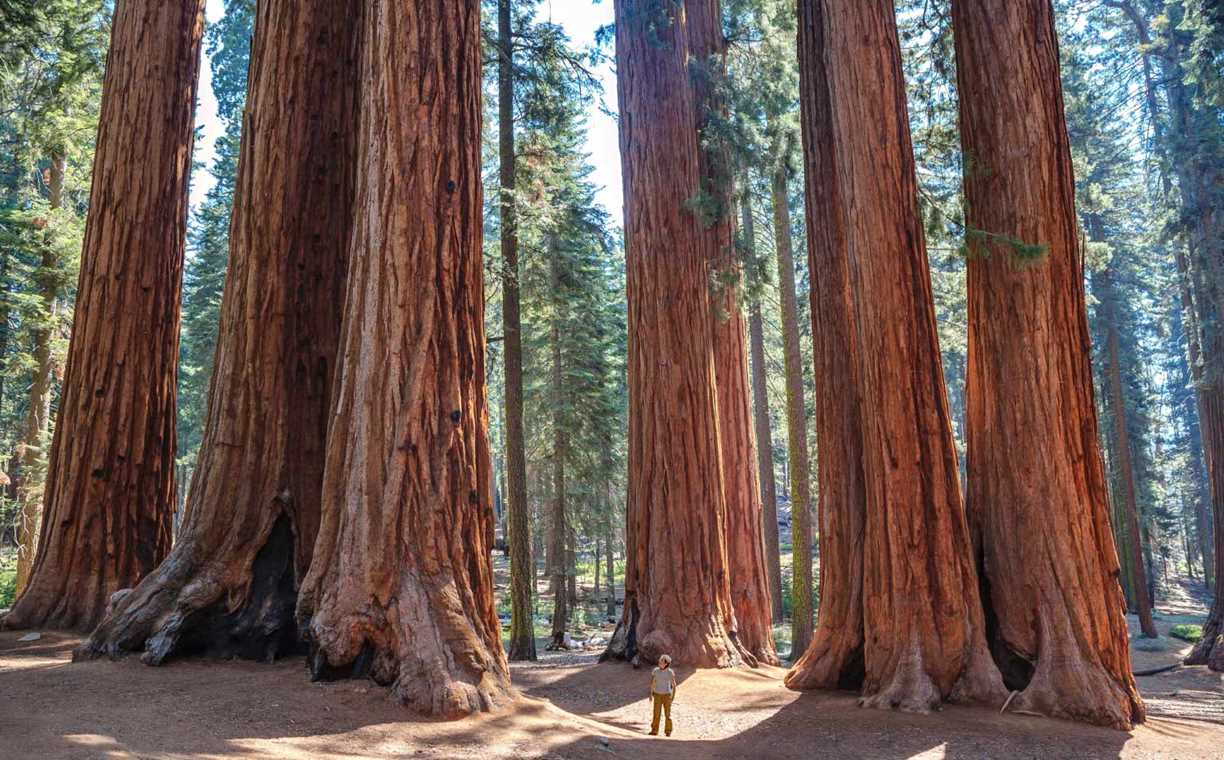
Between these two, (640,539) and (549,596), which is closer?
(640,539)

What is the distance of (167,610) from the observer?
5.95 m

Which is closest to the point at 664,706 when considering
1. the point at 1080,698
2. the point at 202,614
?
the point at 1080,698

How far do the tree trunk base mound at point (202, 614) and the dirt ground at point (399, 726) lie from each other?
0.18 meters

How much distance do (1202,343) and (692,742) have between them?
14.9 m

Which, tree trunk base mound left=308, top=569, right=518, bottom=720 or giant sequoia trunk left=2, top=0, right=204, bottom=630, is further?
giant sequoia trunk left=2, top=0, right=204, bottom=630

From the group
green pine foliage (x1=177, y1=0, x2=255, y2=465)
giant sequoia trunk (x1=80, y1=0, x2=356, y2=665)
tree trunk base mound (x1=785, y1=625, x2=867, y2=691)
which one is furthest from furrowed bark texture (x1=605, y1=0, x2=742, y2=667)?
green pine foliage (x1=177, y1=0, x2=255, y2=465)

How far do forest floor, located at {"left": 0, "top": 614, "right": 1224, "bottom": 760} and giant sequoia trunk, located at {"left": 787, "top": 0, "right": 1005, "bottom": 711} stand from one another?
451 mm

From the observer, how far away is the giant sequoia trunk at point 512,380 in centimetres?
1245

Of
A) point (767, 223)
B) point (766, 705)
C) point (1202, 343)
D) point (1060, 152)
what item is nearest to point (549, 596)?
point (767, 223)

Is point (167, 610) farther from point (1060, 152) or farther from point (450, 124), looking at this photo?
point (1060, 152)

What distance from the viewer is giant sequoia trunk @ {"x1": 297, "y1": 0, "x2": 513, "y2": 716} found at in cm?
524

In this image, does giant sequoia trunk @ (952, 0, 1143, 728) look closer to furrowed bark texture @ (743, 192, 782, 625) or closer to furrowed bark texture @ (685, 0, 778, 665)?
furrowed bark texture @ (685, 0, 778, 665)

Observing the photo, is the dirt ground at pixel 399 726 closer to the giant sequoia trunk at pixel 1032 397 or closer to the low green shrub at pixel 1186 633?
the giant sequoia trunk at pixel 1032 397

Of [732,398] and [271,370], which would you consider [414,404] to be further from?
[732,398]
